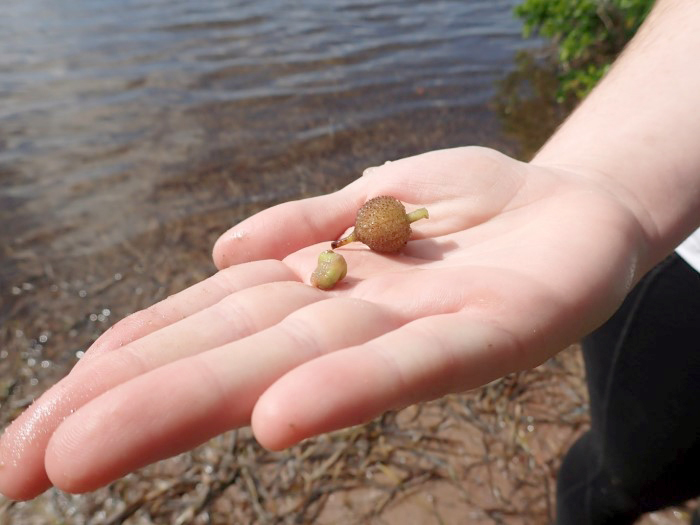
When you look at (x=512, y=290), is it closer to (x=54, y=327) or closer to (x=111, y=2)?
(x=54, y=327)

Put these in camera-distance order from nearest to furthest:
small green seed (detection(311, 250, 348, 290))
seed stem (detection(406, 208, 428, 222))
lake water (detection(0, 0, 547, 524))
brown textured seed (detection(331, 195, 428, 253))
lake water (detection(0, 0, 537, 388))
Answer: small green seed (detection(311, 250, 348, 290)) → brown textured seed (detection(331, 195, 428, 253)) → seed stem (detection(406, 208, 428, 222)) → lake water (detection(0, 0, 547, 524)) → lake water (detection(0, 0, 537, 388))

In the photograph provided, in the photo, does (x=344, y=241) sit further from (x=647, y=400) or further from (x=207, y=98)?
(x=207, y=98)

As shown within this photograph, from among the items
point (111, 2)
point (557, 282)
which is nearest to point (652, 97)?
point (557, 282)

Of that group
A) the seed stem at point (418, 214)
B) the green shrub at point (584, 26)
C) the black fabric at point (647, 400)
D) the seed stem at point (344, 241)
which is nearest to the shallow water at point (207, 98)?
the green shrub at point (584, 26)

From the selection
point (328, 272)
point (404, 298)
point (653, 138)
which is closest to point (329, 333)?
point (404, 298)

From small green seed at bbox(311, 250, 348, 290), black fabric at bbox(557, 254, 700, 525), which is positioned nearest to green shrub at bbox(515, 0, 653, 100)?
black fabric at bbox(557, 254, 700, 525)

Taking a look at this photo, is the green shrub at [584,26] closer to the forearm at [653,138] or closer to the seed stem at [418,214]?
the forearm at [653,138]

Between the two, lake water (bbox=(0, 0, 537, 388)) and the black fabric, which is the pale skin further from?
lake water (bbox=(0, 0, 537, 388))
